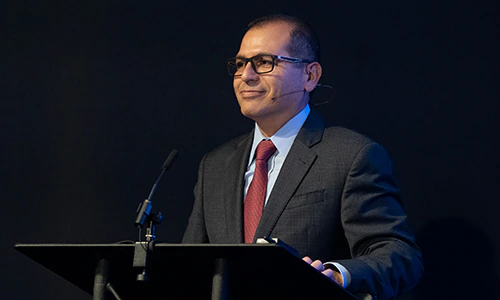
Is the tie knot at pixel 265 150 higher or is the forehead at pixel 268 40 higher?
the forehead at pixel 268 40

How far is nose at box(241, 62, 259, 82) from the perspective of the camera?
2.64 metres

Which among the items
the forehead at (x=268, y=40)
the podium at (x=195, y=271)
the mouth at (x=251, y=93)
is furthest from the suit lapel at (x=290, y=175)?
the podium at (x=195, y=271)

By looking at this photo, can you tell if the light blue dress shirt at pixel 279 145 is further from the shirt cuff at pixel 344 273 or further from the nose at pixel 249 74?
the shirt cuff at pixel 344 273

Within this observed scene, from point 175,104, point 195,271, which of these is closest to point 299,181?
point 195,271

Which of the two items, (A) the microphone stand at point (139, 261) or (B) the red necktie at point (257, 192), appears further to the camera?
(B) the red necktie at point (257, 192)

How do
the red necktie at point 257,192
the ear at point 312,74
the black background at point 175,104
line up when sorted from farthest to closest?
the black background at point 175,104 → the ear at point 312,74 → the red necktie at point 257,192

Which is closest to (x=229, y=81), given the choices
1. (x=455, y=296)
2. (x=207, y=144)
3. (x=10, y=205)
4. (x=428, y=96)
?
(x=207, y=144)

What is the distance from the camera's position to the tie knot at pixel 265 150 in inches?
104

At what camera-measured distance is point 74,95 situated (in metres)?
3.35

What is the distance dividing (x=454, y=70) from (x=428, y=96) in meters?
0.16

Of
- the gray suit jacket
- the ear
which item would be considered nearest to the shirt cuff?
the gray suit jacket

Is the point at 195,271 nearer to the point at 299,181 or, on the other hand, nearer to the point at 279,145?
the point at 299,181

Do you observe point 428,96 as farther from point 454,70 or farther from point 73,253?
point 73,253

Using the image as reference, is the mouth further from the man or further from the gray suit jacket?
the gray suit jacket
